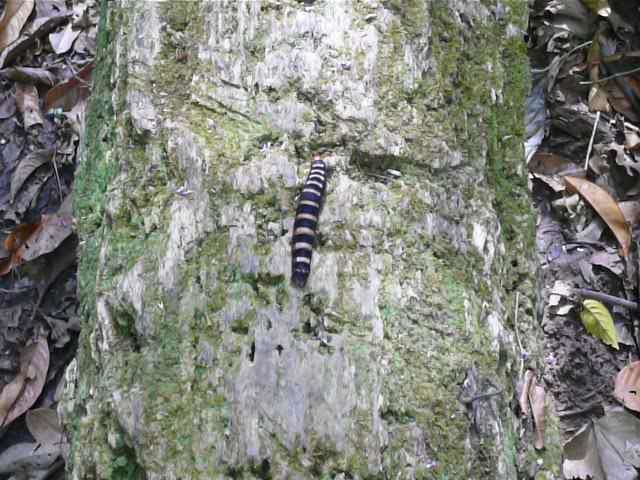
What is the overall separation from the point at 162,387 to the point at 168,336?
0.17 m

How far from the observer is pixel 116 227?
7.51 ft

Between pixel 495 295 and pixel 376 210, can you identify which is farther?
pixel 495 295

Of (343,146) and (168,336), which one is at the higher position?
(343,146)

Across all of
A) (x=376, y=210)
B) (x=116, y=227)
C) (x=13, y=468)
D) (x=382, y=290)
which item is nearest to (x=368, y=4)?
(x=376, y=210)

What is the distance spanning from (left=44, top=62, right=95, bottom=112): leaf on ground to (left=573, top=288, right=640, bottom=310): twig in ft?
11.3

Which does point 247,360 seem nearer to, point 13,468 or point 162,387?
point 162,387

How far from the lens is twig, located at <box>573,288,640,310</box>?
338 centimetres

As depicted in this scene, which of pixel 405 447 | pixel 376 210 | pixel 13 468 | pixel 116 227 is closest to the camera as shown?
pixel 405 447

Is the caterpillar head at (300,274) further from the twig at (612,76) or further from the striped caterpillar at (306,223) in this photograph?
the twig at (612,76)

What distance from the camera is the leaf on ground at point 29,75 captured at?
415cm

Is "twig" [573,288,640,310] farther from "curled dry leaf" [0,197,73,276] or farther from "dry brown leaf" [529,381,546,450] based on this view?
"curled dry leaf" [0,197,73,276]

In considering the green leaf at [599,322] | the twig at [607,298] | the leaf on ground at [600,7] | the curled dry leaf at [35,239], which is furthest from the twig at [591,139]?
the curled dry leaf at [35,239]

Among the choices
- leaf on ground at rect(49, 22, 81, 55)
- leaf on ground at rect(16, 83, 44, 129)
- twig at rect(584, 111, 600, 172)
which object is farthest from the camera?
leaf on ground at rect(49, 22, 81, 55)

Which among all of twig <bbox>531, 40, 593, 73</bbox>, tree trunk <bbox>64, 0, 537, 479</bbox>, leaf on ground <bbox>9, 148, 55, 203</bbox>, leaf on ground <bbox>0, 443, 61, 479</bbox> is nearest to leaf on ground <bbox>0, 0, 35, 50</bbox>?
leaf on ground <bbox>9, 148, 55, 203</bbox>
